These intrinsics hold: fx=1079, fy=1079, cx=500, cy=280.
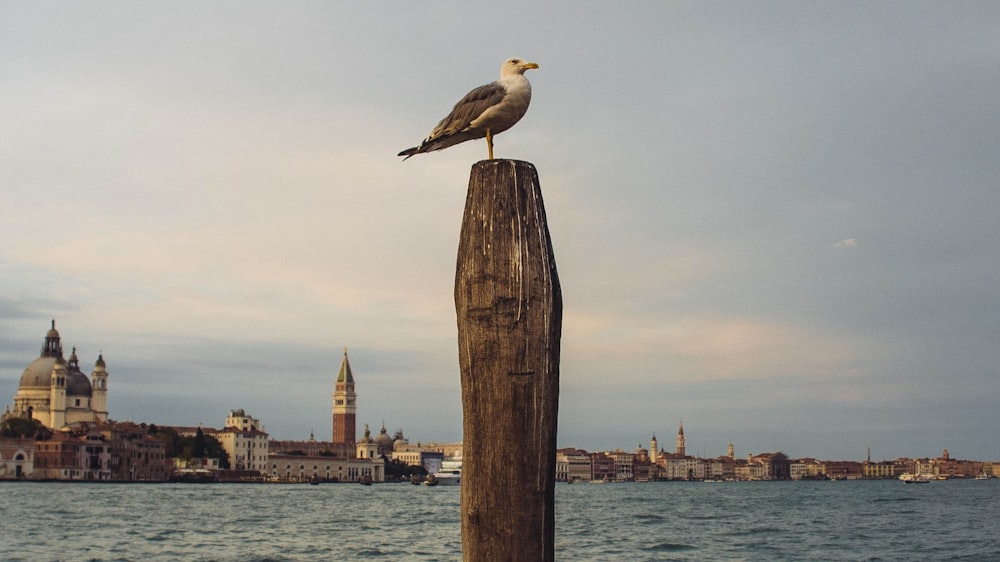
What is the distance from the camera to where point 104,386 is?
342 feet

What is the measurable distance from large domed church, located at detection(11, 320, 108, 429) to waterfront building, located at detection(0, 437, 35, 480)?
39.0 feet

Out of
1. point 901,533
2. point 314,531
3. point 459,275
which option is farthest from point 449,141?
point 901,533

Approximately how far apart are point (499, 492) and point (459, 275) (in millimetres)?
535

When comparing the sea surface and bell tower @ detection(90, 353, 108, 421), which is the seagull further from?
bell tower @ detection(90, 353, 108, 421)

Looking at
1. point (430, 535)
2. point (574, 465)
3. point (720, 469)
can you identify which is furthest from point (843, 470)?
point (430, 535)

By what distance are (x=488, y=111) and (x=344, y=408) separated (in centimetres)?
14106

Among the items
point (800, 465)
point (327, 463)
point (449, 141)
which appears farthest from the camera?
point (800, 465)

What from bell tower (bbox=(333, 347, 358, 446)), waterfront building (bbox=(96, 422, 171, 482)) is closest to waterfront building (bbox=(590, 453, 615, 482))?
bell tower (bbox=(333, 347, 358, 446))

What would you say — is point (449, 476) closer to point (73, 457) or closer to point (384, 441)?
point (73, 457)

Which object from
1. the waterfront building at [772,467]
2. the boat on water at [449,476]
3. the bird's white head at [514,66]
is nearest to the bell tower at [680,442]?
the waterfront building at [772,467]

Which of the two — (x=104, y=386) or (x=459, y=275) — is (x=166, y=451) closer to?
(x=104, y=386)

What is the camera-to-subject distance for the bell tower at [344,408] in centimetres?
14150

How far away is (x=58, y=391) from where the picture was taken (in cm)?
9794

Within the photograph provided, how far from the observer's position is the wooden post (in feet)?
8.35
